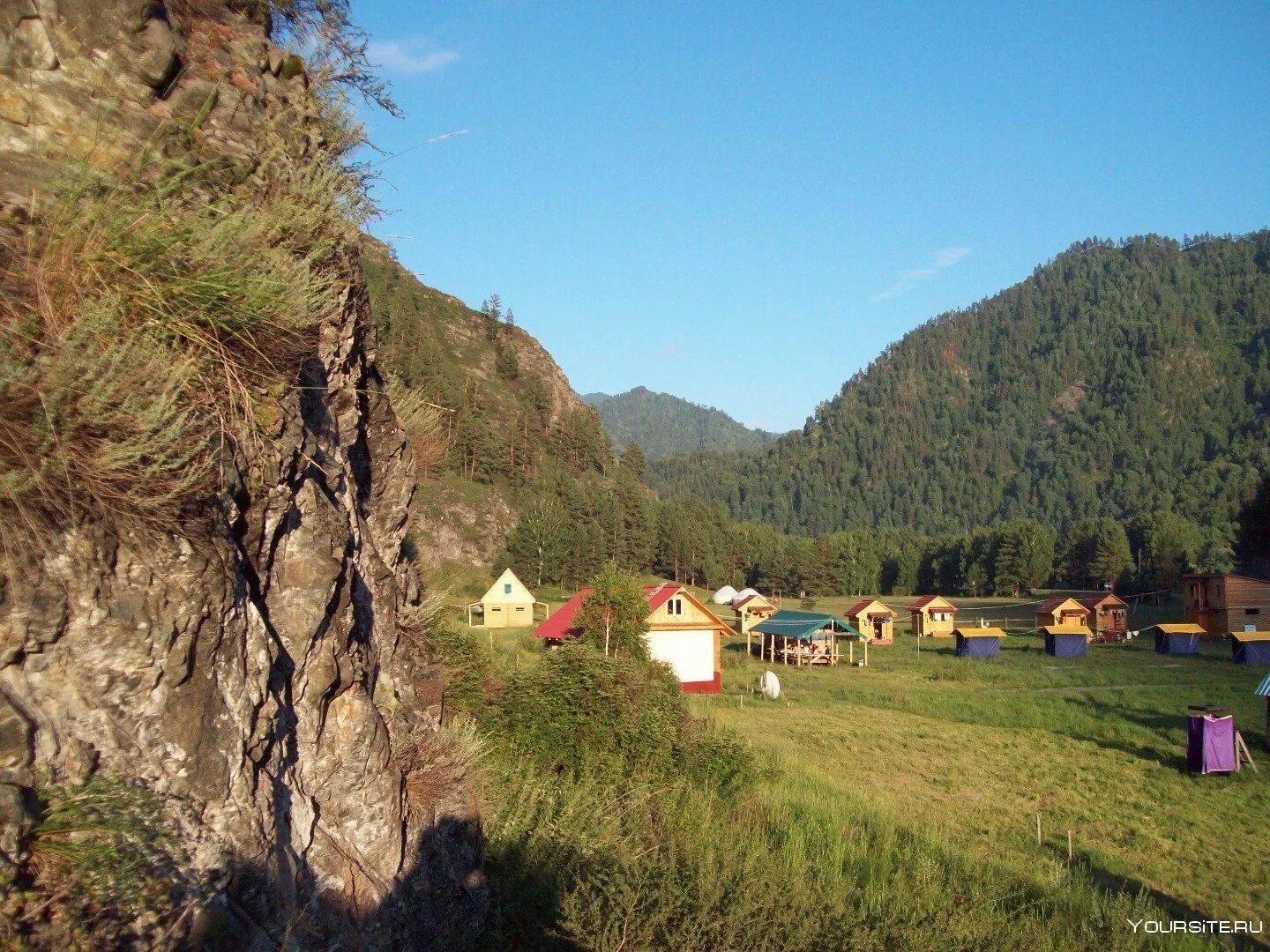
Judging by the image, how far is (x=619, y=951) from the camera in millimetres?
5945

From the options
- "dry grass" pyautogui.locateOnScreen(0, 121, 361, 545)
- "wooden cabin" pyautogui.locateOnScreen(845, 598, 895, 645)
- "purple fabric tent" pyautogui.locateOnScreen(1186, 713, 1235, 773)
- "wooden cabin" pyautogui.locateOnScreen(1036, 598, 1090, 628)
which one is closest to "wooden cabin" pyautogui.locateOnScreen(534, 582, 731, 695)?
"purple fabric tent" pyautogui.locateOnScreen(1186, 713, 1235, 773)

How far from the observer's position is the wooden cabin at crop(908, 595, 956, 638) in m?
67.4

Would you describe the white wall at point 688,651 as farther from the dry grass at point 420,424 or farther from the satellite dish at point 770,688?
the dry grass at point 420,424

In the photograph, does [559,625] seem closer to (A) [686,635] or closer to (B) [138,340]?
(A) [686,635]

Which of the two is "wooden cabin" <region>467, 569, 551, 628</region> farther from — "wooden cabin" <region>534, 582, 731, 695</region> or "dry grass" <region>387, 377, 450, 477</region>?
"dry grass" <region>387, 377, 450, 477</region>

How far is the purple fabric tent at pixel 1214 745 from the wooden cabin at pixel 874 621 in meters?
40.5

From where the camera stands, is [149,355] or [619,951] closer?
[149,355]

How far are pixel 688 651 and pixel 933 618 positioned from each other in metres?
39.5

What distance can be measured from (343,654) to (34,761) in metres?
2.20

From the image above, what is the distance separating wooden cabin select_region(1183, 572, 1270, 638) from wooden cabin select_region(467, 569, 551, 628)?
41.6 meters

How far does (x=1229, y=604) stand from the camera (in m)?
55.0

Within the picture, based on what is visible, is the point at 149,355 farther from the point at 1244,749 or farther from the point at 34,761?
the point at 1244,749

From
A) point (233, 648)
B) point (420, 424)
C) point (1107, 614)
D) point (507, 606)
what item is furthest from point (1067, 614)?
point (233, 648)

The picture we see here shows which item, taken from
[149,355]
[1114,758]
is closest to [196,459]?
[149,355]
